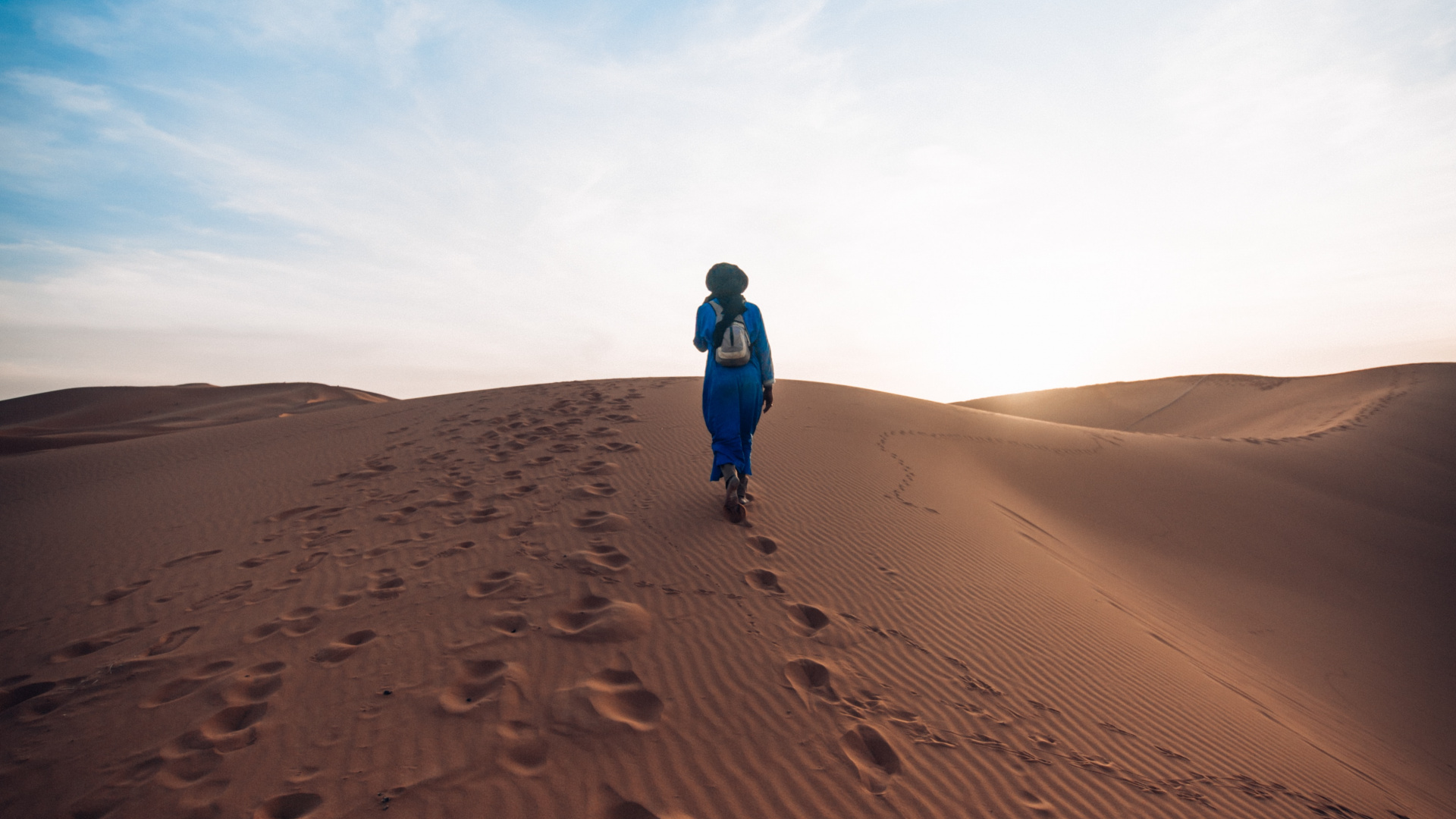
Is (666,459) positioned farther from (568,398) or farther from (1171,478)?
(1171,478)

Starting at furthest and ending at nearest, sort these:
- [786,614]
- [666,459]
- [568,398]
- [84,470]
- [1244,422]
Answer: [1244,422], [568,398], [84,470], [666,459], [786,614]

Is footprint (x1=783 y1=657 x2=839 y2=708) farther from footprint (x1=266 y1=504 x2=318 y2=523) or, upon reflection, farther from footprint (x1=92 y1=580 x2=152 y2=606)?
footprint (x1=266 y1=504 x2=318 y2=523)

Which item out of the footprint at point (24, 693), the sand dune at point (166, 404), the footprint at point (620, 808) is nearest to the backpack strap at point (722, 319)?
the footprint at point (620, 808)

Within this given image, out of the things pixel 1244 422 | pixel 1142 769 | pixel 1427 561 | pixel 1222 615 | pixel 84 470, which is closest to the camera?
pixel 1142 769

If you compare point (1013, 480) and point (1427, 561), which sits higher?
point (1013, 480)

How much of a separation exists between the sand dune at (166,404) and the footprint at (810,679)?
79.5ft

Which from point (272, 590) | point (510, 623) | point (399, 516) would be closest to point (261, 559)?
point (272, 590)

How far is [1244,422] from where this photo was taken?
20391mm

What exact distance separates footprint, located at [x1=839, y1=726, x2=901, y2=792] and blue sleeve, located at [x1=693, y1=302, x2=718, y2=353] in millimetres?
3303

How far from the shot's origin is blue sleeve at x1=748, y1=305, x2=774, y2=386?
535 centimetres

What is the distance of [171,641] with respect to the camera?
11.8 ft

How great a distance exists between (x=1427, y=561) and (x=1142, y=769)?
9.21m

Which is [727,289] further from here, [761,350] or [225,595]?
[225,595]

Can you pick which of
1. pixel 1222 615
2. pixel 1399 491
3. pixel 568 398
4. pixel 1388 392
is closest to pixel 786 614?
pixel 1222 615
